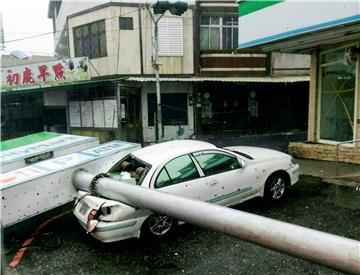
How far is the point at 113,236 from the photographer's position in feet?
18.1

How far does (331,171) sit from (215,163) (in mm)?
4988

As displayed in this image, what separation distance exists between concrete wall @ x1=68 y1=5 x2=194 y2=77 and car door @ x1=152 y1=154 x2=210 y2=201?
12.0 m

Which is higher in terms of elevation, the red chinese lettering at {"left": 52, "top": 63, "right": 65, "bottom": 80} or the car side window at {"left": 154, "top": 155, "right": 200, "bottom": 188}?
the red chinese lettering at {"left": 52, "top": 63, "right": 65, "bottom": 80}

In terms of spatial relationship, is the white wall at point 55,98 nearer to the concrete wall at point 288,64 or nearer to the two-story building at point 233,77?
the two-story building at point 233,77

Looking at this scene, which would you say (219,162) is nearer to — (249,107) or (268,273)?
(268,273)

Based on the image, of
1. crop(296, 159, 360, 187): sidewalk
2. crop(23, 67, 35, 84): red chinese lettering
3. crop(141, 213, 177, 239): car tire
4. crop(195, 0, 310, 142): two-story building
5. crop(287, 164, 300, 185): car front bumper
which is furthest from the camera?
crop(195, 0, 310, 142): two-story building

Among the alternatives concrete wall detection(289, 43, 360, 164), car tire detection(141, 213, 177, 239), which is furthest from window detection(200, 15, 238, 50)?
car tire detection(141, 213, 177, 239)

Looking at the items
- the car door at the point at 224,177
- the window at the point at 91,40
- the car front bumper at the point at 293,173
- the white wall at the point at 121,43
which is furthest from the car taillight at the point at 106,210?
the window at the point at 91,40

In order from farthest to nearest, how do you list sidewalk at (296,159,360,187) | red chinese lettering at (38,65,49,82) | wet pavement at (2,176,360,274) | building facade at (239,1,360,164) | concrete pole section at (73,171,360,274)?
red chinese lettering at (38,65,49,82) → sidewalk at (296,159,360,187) → building facade at (239,1,360,164) → wet pavement at (2,176,360,274) → concrete pole section at (73,171,360,274)

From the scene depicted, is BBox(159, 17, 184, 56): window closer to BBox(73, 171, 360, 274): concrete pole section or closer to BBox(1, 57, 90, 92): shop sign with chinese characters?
BBox(1, 57, 90, 92): shop sign with chinese characters

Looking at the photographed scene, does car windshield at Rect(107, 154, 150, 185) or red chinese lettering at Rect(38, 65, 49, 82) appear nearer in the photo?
car windshield at Rect(107, 154, 150, 185)

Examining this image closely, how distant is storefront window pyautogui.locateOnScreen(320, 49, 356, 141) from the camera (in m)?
11.4

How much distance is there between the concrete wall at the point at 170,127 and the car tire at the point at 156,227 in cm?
1180

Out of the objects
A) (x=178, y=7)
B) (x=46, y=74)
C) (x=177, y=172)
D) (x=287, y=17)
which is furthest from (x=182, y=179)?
(x=46, y=74)
